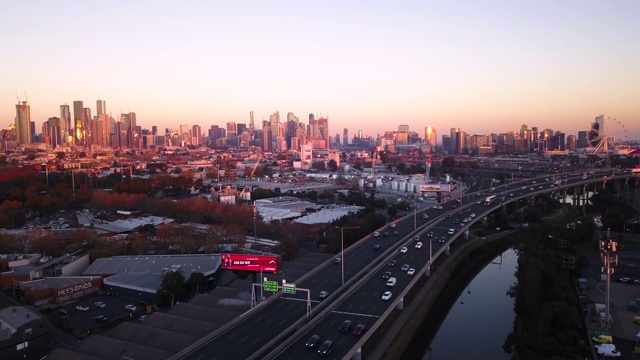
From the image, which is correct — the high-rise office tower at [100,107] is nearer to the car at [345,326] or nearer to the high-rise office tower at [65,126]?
the high-rise office tower at [65,126]

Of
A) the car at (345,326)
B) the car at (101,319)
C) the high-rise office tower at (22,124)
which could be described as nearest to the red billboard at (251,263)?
the car at (345,326)

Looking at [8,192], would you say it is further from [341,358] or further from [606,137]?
[606,137]

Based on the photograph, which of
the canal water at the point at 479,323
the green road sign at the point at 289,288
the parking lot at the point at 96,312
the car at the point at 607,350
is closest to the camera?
the car at the point at 607,350

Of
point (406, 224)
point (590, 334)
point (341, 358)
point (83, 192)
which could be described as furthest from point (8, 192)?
point (590, 334)

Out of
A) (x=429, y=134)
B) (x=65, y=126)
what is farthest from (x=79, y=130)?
(x=429, y=134)

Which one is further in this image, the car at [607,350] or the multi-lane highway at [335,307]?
the car at [607,350]

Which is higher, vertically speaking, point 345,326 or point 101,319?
point 345,326

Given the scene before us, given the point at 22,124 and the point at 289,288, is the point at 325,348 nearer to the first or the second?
the point at 289,288
